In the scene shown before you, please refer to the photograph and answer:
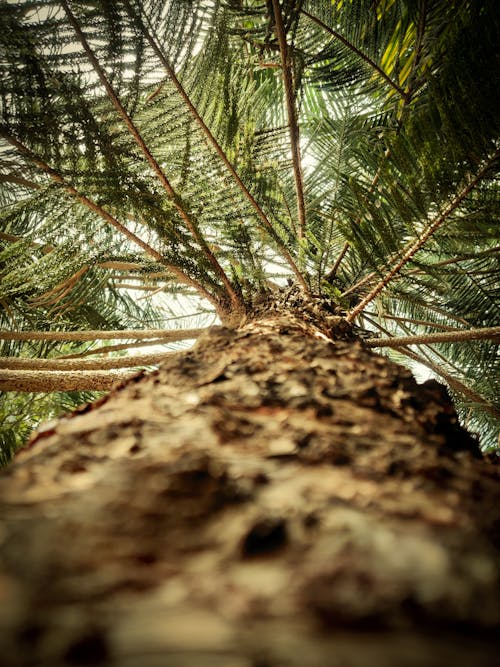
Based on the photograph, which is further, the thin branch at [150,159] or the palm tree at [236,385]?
the thin branch at [150,159]

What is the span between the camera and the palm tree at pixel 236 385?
248 millimetres

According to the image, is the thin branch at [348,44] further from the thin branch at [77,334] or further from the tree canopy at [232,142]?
the thin branch at [77,334]

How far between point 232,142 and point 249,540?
1.55 m

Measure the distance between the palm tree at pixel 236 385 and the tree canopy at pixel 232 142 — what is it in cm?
1

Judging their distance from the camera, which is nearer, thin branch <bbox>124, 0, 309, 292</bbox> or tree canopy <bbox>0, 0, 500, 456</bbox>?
tree canopy <bbox>0, 0, 500, 456</bbox>

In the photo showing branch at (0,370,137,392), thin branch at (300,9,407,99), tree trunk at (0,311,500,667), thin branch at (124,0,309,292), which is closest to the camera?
tree trunk at (0,311,500,667)

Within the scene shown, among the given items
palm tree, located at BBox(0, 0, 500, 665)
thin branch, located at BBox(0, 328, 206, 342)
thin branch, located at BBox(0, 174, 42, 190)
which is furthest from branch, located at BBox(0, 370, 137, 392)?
thin branch, located at BBox(0, 174, 42, 190)

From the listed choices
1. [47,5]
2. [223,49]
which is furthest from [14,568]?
[223,49]

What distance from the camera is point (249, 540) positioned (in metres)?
0.30

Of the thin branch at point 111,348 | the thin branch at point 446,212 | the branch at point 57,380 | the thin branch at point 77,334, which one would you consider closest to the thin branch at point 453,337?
the thin branch at point 446,212

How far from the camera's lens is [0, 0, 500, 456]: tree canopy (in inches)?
46.5

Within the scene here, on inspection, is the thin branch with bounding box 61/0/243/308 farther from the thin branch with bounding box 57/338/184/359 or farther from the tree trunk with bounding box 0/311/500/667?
the tree trunk with bounding box 0/311/500/667

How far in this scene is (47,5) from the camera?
1.19 meters

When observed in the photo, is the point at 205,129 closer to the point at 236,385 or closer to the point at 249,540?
the point at 236,385
